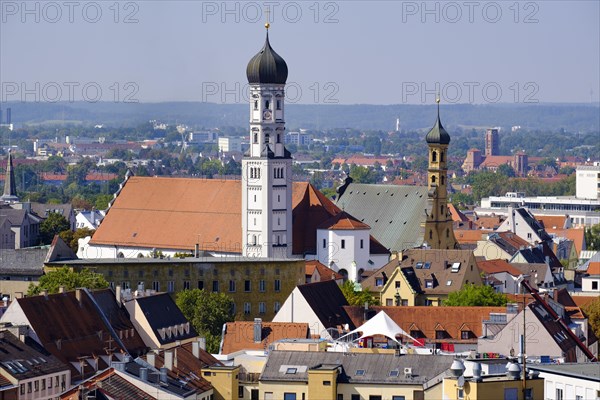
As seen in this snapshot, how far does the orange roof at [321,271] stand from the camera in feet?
288

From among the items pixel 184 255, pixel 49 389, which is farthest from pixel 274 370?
pixel 184 255

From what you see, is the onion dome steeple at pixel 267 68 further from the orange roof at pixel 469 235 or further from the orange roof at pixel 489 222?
the orange roof at pixel 489 222

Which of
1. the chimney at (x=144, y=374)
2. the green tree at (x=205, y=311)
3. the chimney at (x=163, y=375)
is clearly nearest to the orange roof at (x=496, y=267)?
the green tree at (x=205, y=311)

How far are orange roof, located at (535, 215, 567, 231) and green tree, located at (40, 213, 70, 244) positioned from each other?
3302cm

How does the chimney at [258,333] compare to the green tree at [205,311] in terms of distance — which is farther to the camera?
the green tree at [205,311]

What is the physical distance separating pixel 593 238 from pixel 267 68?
4698 centimetres

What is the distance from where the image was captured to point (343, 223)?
97500 mm

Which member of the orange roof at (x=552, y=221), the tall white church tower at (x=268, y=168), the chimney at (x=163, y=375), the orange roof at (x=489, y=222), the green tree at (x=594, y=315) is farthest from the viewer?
the orange roof at (x=552, y=221)

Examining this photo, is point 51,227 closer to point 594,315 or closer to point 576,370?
point 594,315

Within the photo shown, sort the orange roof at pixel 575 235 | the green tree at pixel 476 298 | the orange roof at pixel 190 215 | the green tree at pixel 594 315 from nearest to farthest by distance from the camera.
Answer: the green tree at pixel 594 315, the green tree at pixel 476 298, the orange roof at pixel 190 215, the orange roof at pixel 575 235

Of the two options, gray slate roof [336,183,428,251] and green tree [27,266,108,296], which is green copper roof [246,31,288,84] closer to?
gray slate roof [336,183,428,251]

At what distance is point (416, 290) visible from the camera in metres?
80.9

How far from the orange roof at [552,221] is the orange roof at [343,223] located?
153 feet

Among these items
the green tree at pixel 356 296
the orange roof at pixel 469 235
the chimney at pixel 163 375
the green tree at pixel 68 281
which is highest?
the orange roof at pixel 469 235
